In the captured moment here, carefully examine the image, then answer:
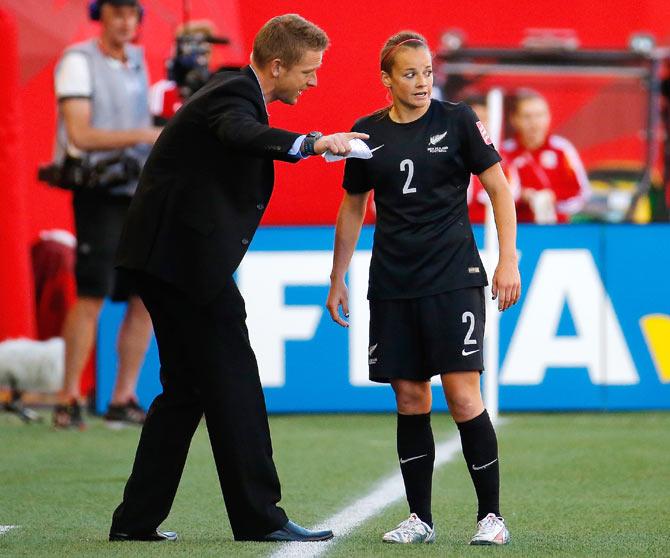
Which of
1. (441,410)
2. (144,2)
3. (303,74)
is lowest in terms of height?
(441,410)

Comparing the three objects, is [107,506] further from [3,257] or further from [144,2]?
[144,2]

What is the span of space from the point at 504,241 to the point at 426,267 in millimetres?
244

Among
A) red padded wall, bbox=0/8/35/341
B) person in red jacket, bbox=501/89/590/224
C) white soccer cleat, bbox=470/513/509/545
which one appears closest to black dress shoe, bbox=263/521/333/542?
white soccer cleat, bbox=470/513/509/545

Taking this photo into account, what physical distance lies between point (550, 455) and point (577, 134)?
689 cm

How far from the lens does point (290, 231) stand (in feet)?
29.5

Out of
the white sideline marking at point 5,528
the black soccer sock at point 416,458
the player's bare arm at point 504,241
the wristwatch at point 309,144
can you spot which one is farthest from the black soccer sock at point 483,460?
the white sideline marking at point 5,528

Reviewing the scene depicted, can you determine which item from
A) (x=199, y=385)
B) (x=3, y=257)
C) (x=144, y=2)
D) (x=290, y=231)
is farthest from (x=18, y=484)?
(x=144, y=2)

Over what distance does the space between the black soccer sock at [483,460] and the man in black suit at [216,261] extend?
0.47 m

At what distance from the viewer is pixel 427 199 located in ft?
15.7

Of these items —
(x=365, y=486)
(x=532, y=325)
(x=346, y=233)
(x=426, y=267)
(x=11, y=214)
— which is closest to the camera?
(x=426, y=267)

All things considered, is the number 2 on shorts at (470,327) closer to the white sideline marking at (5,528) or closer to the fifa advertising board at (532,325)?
the white sideline marking at (5,528)

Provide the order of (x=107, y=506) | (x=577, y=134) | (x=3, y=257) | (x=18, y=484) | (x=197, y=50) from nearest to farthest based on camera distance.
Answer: (x=107, y=506), (x=18, y=484), (x=197, y=50), (x=3, y=257), (x=577, y=134)

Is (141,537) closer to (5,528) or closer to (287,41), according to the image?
(5,528)

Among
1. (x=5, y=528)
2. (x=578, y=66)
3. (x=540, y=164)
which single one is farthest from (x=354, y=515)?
(x=578, y=66)
